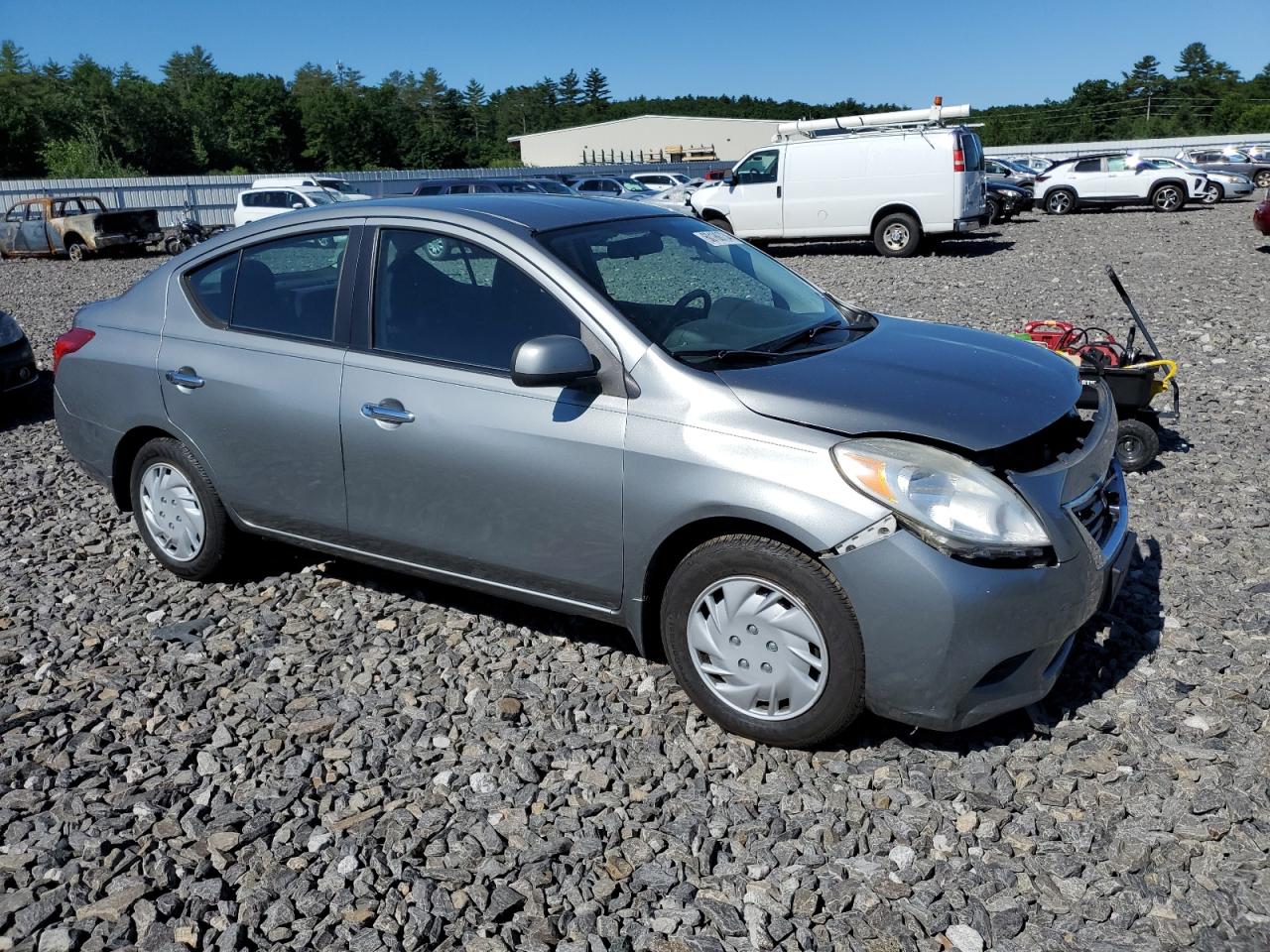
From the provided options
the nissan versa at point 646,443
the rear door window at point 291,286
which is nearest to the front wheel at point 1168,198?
the nissan versa at point 646,443

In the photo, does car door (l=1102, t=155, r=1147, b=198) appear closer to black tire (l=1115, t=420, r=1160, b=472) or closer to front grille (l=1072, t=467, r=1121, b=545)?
black tire (l=1115, t=420, r=1160, b=472)

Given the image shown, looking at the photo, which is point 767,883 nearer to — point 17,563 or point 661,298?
point 661,298

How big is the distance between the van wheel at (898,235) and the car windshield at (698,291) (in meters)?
15.3

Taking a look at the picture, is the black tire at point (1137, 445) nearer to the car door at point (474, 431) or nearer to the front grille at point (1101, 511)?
the front grille at point (1101, 511)

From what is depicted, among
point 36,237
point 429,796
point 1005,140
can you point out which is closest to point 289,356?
point 429,796

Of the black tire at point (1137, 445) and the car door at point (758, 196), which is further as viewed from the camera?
the car door at point (758, 196)

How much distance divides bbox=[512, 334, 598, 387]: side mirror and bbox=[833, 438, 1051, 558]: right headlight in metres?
0.91

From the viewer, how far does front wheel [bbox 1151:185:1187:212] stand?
28.6 m

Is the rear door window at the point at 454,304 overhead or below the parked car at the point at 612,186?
below

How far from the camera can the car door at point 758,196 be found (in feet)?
66.1

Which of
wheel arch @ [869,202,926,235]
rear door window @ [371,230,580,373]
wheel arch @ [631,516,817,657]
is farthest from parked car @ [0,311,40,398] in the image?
wheel arch @ [869,202,926,235]

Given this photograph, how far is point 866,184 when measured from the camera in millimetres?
19234

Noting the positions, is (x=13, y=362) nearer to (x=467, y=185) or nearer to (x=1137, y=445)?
(x=1137, y=445)

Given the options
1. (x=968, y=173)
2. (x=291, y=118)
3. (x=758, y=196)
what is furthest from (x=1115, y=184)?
(x=291, y=118)
